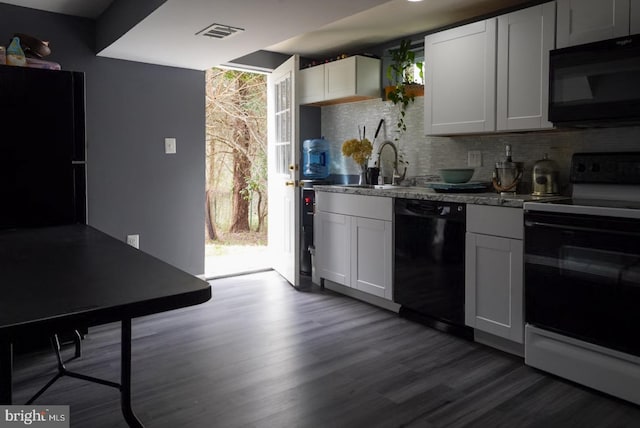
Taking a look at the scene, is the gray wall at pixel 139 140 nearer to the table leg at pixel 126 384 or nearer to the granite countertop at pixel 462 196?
the granite countertop at pixel 462 196

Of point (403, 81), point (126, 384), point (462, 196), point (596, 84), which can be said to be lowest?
point (126, 384)

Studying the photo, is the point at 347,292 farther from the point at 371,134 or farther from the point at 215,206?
the point at 215,206

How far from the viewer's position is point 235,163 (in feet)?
22.5

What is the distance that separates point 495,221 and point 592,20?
1144mm

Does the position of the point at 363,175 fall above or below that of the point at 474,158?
below

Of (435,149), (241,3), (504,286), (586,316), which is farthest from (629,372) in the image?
(241,3)

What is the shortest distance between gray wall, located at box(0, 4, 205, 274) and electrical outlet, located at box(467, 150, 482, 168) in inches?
87.4

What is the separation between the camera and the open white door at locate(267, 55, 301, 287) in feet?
13.5

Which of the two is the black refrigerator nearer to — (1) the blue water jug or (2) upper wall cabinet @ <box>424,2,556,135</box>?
(1) the blue water jug

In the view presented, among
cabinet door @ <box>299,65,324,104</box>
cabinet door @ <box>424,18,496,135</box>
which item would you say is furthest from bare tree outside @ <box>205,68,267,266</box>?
cabinet door @ <box>424,18,496,135</box>

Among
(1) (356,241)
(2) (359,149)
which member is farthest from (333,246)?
(2) (359,149)

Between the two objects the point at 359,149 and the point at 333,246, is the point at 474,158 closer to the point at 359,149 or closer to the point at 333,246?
the point at 359,149

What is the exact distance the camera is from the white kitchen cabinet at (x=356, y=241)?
3453 mm

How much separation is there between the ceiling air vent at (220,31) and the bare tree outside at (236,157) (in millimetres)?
3558
